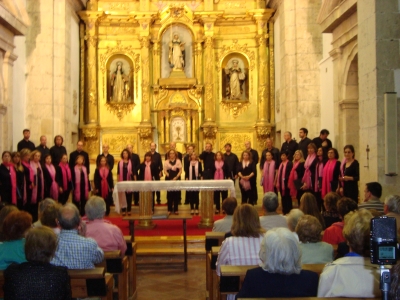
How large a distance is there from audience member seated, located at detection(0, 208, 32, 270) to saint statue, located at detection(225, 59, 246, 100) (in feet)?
43.3

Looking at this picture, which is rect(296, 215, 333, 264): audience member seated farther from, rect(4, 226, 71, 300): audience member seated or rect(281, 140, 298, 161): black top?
rect(281, 140, 298, 161): black top

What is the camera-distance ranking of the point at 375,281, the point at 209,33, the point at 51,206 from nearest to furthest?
the point at 375,281, the point at 51,206, the point at 209,33

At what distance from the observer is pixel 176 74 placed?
17016 mm

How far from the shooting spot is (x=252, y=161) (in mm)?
11812

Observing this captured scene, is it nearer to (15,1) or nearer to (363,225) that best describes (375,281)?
(363,225)

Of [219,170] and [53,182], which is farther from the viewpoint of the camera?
[219,170]

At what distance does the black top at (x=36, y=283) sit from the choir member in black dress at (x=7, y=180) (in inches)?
248

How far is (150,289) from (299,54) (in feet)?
30.0

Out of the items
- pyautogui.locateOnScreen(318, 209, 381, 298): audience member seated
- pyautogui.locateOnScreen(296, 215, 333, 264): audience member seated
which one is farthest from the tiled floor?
pyautogui.locateOnScreen(318, 209, 381, 298): audience member seated

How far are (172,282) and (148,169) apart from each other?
488cm

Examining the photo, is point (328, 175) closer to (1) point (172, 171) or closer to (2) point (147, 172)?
(1) point (172, 171)

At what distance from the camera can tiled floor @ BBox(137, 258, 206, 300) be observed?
645cm

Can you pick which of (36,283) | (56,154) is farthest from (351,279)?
(56,154)

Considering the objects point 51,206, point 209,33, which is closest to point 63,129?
point 209,33
